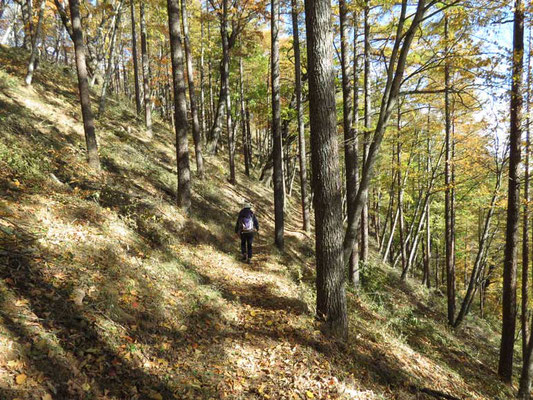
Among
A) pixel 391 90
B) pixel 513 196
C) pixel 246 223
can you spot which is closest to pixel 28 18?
pixel 246 223

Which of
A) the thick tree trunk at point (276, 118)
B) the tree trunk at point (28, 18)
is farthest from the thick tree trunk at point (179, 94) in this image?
the tree trunk at point (28, 18)

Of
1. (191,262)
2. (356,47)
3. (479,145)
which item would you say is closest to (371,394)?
(191,262)

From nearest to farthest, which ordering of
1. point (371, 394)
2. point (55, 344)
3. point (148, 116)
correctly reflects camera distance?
point (55, 344), point (371, 394), point (148, 116)

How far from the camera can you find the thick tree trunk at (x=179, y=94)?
929 cm

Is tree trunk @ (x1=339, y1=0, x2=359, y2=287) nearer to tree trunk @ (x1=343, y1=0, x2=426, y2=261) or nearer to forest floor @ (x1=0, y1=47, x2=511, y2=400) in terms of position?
forest floor @ (x1=0, y1=47, x2=511, y2=400)

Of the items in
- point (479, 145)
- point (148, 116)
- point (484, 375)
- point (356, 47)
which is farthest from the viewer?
point (148, 116)

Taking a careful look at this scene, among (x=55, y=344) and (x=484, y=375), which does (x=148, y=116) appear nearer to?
(x=55, y=344)

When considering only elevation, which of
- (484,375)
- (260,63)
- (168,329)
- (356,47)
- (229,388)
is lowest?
(484,375)

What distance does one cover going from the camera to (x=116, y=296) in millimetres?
5066

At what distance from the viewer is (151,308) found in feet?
17.4

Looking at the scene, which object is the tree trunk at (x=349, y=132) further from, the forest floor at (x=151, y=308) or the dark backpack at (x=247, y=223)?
the dark backpack at (x=247, y=223)

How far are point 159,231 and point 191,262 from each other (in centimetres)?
133

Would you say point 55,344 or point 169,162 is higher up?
point 169,162

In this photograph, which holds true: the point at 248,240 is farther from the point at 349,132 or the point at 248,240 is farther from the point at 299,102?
the point at 299,102
